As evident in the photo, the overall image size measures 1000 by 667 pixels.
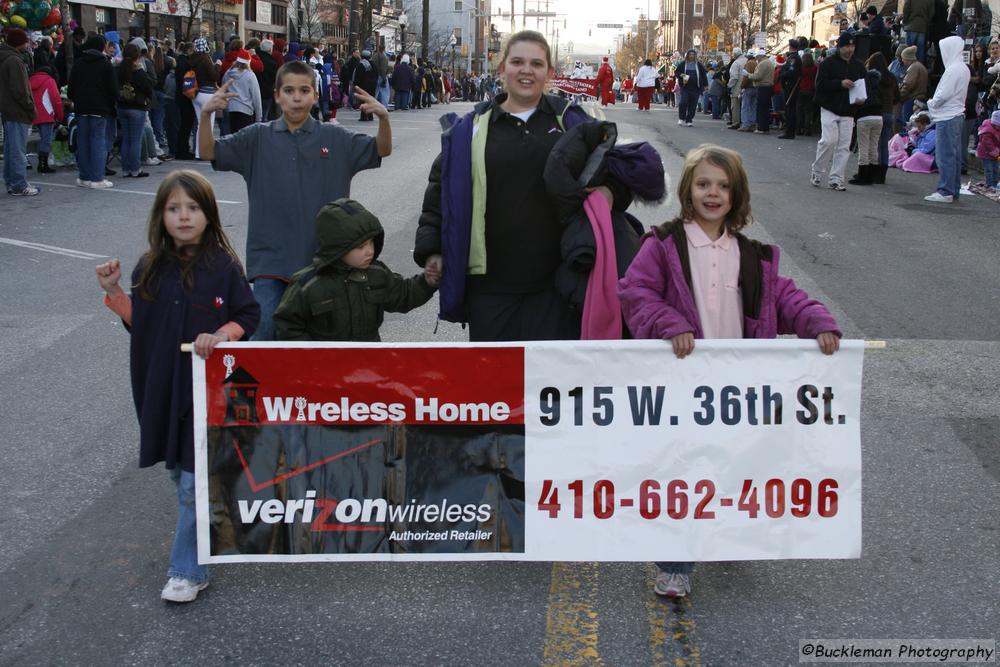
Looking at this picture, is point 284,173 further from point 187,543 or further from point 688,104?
point 688,104

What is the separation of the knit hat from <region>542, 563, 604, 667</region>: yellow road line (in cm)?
1244

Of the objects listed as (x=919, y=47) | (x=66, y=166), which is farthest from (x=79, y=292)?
(x=919, y=47)

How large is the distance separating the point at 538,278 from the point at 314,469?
47.2 inches

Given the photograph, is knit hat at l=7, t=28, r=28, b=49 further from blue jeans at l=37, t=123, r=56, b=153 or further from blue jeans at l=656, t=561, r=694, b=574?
blue jeans at l=656, t=561, r=694, b=574

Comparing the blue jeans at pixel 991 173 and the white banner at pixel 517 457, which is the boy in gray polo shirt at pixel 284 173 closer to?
the white banner at pixel 517 457

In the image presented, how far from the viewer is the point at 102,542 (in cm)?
468

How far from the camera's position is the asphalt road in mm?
3820

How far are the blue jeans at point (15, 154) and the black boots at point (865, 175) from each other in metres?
11.2

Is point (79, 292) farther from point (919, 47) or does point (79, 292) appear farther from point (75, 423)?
point (919, 47)

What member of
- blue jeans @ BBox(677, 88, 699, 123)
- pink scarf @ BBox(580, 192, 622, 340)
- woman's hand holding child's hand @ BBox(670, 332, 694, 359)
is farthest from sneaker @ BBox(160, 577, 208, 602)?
blue jeans @ BBox(677, 88, 699, 123)

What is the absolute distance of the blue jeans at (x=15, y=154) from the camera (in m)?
14.0

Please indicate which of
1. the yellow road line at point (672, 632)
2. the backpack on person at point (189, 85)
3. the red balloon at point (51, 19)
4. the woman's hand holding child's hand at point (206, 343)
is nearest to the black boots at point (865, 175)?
the backpack on person at point (189, 85)

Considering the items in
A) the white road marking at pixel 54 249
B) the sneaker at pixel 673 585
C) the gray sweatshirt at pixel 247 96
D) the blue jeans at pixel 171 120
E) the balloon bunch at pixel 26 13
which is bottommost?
the sneaker at pixel 673 585

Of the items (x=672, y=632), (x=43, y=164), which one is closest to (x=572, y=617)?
(x=672, y=632)
